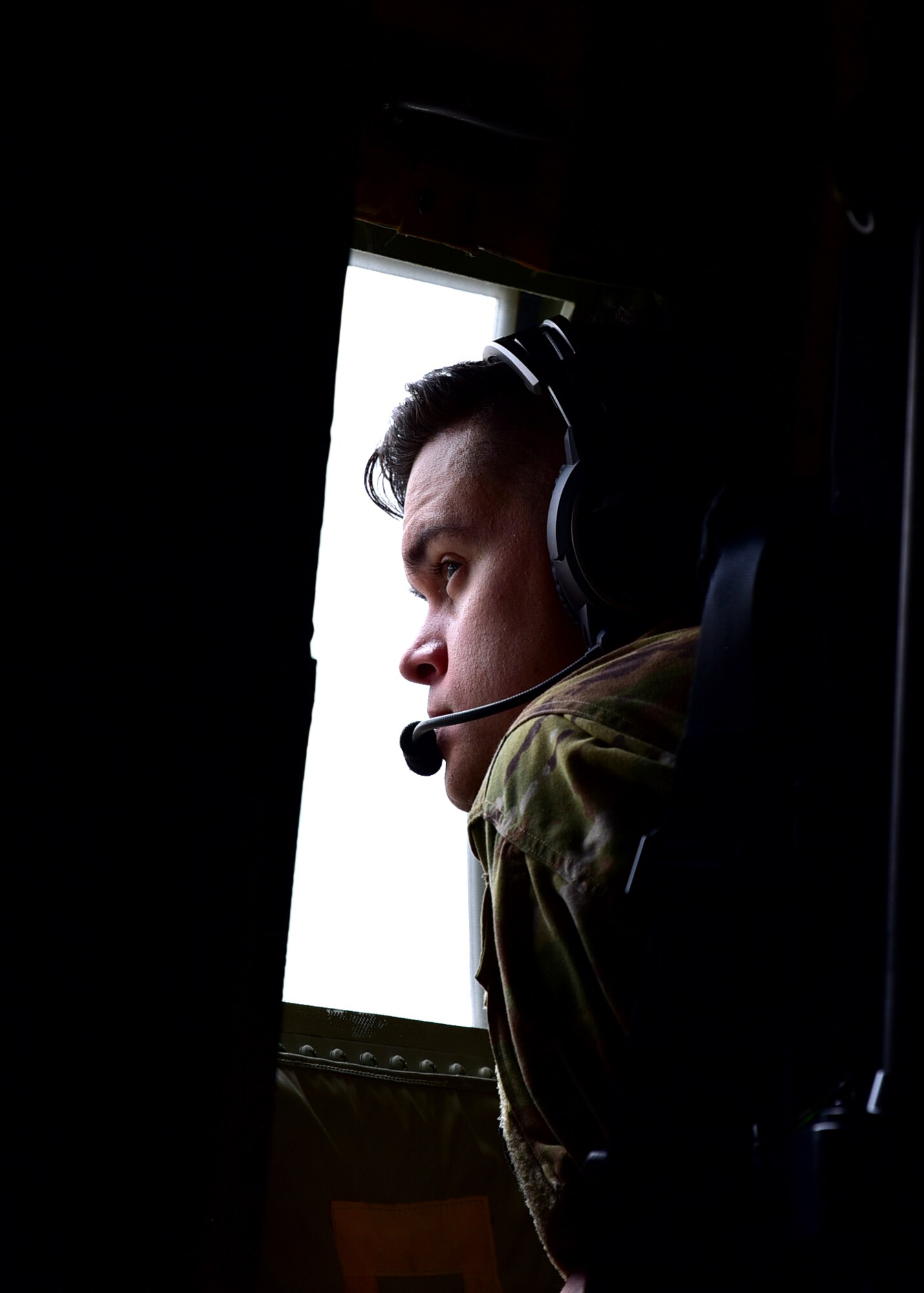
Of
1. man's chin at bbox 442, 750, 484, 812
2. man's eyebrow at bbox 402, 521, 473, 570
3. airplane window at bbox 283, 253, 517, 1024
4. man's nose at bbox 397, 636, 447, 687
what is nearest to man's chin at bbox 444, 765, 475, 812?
man's chin at bbox 442, 750, 484, 812

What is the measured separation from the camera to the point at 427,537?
54.7 inches

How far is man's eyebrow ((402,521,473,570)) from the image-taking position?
1357mm

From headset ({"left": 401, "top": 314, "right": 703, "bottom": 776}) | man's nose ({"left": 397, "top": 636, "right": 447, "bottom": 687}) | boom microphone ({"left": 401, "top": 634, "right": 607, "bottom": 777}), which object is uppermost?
headset ({"left": 401, "top": 314, "right": 703, "bottom": 776})

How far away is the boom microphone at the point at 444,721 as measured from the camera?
1140 millimetres

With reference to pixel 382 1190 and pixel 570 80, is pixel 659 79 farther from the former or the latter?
pixel 382 1190

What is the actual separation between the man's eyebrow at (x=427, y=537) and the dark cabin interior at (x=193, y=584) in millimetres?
748

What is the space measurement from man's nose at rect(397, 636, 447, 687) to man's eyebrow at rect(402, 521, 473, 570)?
0.33ft

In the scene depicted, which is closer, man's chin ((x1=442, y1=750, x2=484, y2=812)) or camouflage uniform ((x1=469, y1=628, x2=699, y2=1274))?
camouflage uniform ((x1=469, y1=628, x2=699, y2=1274))

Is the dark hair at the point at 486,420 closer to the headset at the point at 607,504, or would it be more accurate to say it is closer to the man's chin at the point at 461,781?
the headset at the point at 607,504

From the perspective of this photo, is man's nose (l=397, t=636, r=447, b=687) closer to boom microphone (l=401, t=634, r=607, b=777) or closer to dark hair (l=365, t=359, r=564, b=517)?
boom microphone (l=401, t=634, r=607, b=777)

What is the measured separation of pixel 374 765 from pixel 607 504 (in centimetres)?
102

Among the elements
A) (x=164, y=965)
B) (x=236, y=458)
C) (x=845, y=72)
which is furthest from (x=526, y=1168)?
(x=845, y=72)

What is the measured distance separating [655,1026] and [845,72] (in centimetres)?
104

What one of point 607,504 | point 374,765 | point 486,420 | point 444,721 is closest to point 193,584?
point 607,504
